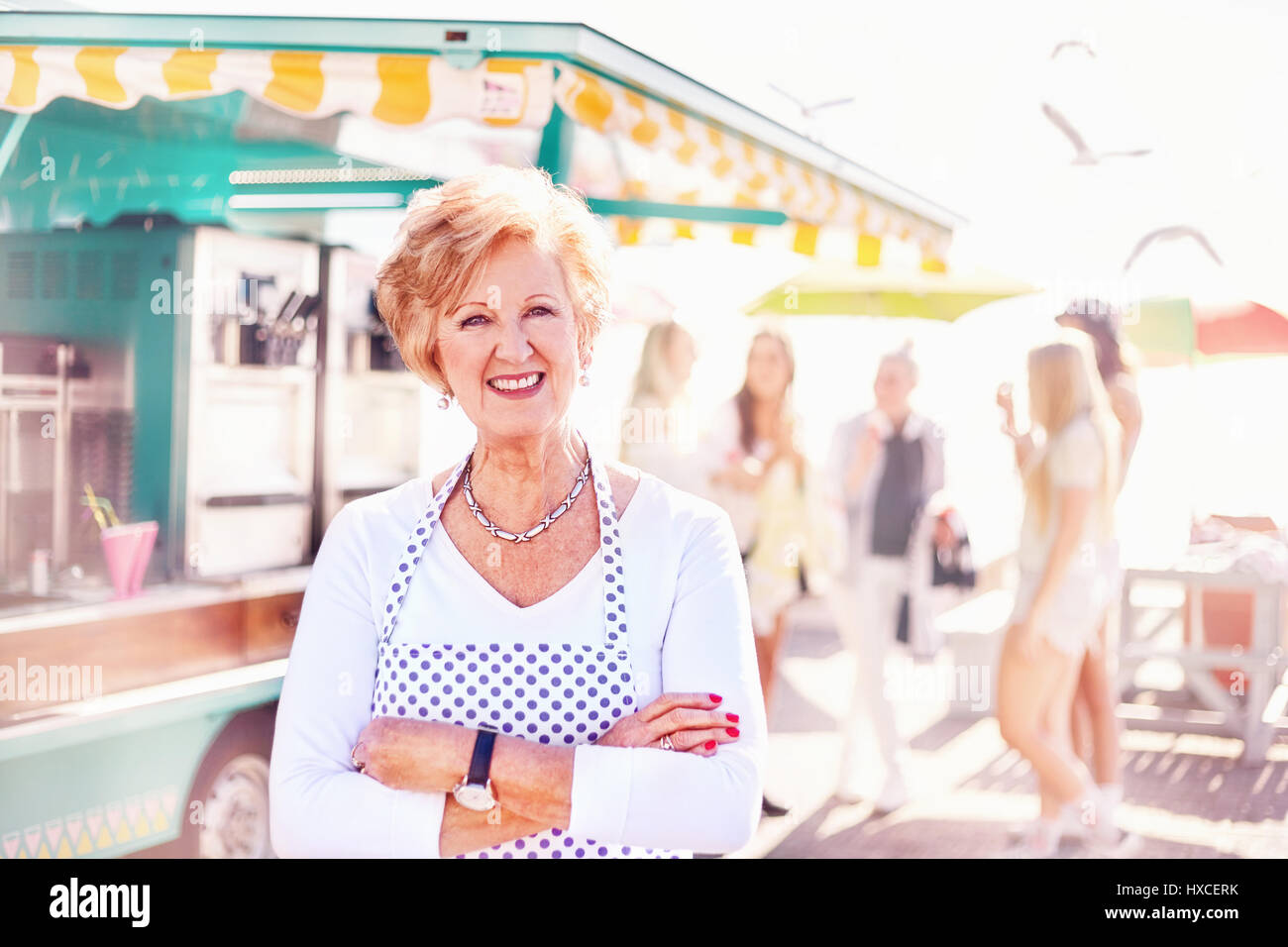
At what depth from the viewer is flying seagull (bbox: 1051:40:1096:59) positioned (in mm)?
3783

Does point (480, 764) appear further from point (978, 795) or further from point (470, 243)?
point (978, 795)

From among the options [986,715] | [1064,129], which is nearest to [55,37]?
[1064,129]

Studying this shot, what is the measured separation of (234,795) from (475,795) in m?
2.14

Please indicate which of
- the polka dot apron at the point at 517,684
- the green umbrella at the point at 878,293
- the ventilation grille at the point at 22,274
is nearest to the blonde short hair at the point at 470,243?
the polka dot apron at the point at 517,684

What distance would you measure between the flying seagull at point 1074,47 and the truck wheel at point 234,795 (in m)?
3.20

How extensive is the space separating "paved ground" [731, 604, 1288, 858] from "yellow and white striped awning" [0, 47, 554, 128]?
7.97ft

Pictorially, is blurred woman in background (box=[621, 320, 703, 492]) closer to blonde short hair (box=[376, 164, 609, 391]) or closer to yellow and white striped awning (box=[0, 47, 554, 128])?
yellow and white striped awning (box=[0, 47, 554, 128])

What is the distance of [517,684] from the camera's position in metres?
1.62

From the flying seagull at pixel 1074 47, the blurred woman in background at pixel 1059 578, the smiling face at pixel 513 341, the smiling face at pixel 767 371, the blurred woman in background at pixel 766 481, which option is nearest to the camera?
the smiling face at pixel 513 341

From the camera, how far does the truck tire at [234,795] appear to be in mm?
3205

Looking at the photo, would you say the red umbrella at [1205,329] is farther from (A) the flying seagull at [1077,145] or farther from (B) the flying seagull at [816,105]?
(B) the flying seagull at [816,105]

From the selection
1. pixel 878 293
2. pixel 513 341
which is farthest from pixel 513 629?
pixel 878 293

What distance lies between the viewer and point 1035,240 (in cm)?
430
